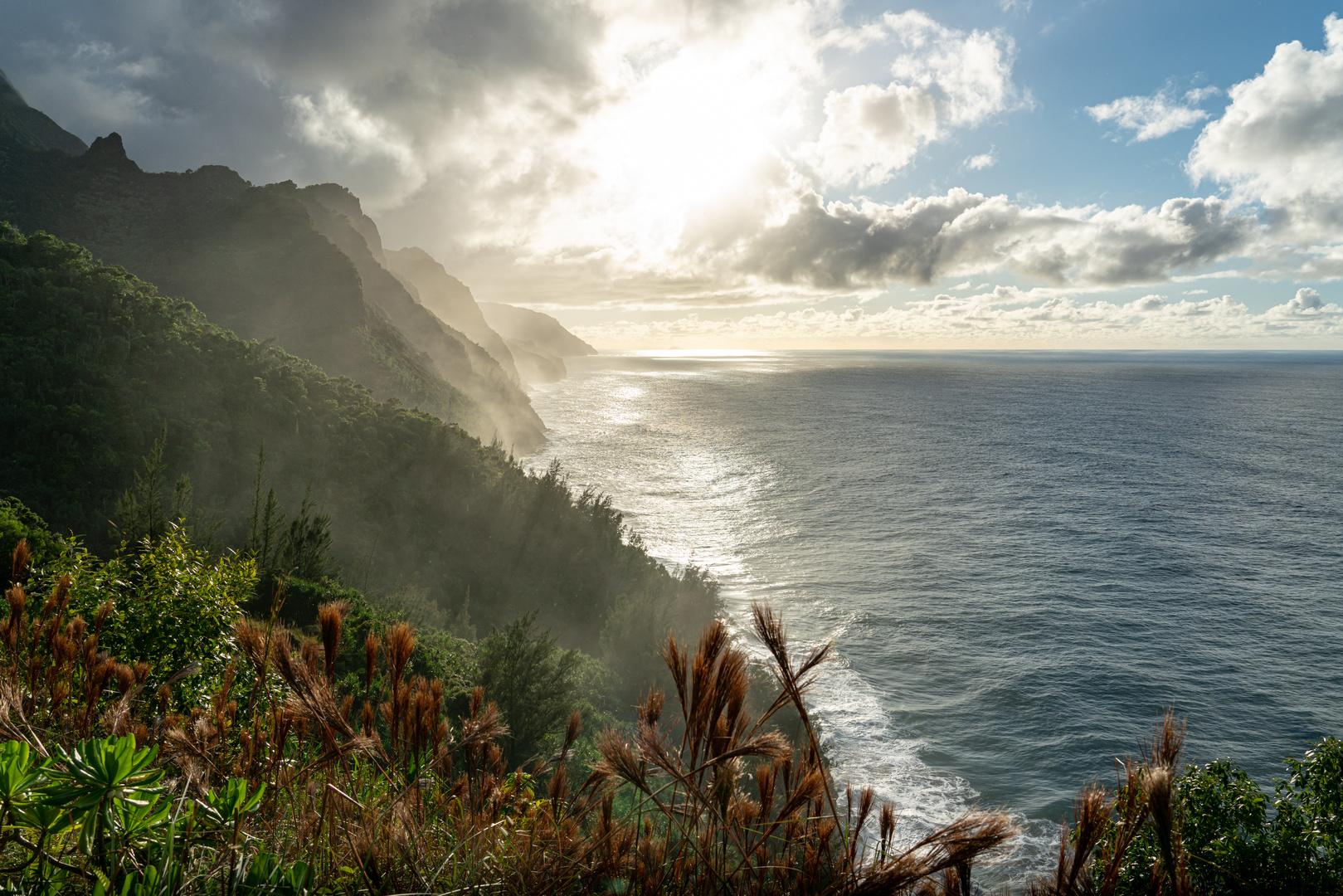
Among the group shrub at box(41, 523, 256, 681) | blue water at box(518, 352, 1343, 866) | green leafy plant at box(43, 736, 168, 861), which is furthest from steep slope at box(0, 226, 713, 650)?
green leafy plant at box(43, 736, 168, 861)

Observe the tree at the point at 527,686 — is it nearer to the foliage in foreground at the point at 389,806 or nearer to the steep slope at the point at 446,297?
the foliage in foreground at the point at 389,806

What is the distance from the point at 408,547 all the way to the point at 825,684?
60.7 feet

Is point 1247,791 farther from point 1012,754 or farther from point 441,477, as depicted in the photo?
point 441,477

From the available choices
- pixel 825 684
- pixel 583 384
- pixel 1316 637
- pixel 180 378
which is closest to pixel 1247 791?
pixel 825 684

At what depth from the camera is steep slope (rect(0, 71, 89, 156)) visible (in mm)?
72062

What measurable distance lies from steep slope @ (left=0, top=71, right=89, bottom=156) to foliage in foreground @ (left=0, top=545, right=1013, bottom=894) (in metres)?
105

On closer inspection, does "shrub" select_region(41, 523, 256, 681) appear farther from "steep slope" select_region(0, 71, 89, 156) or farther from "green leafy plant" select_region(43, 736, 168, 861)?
"steep slope" select_region(0, 71, 89, 156)

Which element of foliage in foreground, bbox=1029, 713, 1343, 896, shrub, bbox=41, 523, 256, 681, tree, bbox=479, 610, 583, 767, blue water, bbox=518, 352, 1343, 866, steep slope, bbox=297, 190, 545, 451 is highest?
steep slope, bbox=297, 190, 545, 451

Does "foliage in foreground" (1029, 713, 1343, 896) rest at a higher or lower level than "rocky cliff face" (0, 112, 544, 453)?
lower

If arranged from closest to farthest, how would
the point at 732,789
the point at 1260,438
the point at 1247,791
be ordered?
1. the point at 732,789
2. the point at 1247,791
3. the point at 1260,438

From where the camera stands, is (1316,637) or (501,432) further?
(501,432)

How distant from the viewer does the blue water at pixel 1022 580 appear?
67.2ft

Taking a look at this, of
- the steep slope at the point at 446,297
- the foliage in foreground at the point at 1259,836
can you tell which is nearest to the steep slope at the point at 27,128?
the steep slope at the point at 446,297

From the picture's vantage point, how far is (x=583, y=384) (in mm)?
186000
